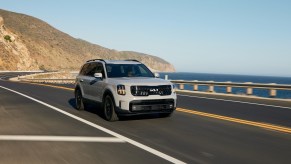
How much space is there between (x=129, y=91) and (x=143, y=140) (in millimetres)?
2476

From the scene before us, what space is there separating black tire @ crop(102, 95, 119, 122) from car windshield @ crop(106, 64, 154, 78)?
2.66 feet

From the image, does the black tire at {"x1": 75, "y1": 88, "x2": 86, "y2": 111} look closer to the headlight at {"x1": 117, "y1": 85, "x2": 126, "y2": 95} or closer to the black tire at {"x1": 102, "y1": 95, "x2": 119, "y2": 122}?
the black tire at {"x1": 102, "y1": 95, "x2": 119, "y2": 122}

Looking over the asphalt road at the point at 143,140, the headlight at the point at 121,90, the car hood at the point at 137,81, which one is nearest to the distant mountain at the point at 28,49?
the car hood at the point at 137,81

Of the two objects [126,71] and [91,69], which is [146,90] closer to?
[126,71]

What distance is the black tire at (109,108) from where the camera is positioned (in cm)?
1058

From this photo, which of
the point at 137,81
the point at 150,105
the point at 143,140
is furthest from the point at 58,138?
the point at 137,81

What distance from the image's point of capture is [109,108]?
1088 cm

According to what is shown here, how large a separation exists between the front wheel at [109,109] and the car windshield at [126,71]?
82cm

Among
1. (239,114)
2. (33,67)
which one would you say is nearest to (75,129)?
(239,114)

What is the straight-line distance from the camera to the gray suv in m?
10.3

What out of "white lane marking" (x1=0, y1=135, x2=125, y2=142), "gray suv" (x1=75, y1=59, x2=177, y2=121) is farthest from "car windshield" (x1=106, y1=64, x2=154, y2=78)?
"white lane marking" (x1=0, y1=135, x2=125, y2=142)

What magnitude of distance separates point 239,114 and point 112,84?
174 inches

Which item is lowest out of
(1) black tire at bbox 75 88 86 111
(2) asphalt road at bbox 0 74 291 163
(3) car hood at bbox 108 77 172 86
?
(2) asphalt road at bbox 0 74 291 163

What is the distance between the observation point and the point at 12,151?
702 centimetres
